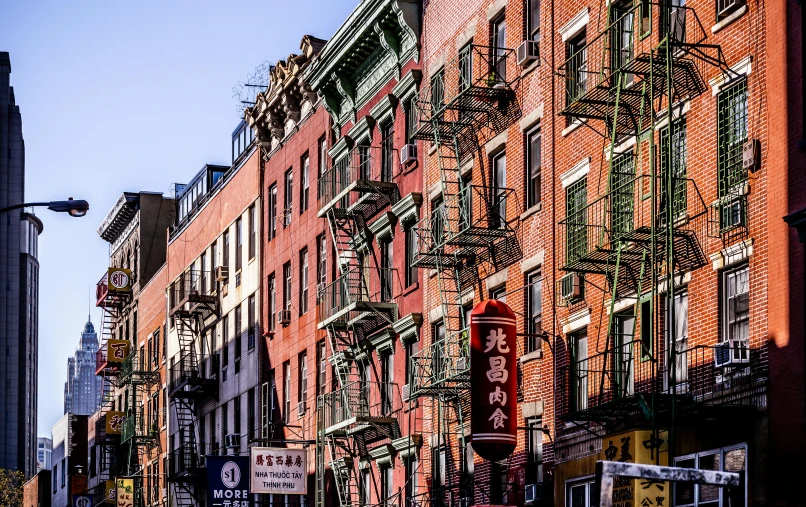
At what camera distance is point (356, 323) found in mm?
48875

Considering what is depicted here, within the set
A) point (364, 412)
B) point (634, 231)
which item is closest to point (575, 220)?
point (634, 231)

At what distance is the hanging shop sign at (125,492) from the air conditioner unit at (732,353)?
2246 inches

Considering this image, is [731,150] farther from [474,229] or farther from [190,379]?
[190,379]

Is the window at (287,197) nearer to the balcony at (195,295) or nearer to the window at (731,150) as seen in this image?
the balcony at (195,295)

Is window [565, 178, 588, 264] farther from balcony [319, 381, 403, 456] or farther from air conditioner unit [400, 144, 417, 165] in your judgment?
balcony [319, 381, 403, 456]

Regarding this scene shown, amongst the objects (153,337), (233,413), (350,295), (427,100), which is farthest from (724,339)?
(153,337)

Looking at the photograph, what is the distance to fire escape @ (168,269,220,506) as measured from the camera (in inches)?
2763

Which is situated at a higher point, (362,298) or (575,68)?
(575,68)

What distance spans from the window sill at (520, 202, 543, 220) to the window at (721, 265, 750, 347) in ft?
30.5

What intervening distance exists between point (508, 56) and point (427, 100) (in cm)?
531

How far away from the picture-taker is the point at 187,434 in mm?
74812

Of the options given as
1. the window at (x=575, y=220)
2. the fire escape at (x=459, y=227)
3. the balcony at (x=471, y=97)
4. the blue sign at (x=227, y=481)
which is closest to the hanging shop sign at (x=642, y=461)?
the window at (x=575, y=220)

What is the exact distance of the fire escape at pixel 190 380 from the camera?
2763 inches

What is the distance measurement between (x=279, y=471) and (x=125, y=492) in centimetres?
3007
